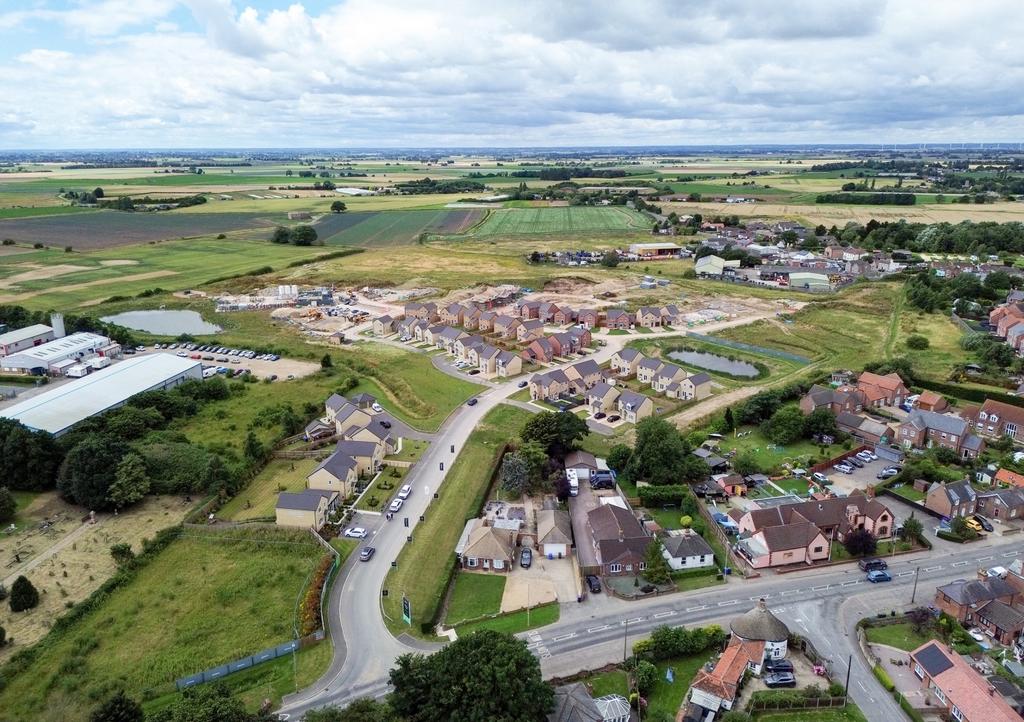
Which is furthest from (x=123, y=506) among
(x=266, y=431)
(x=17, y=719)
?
(x=17, y=719)

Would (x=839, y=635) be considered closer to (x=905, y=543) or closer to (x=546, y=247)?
(x=905, y=543)

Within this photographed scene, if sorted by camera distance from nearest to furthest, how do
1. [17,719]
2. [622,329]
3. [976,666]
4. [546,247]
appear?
1. [17,719]
2. [976,666]
3. [622,329]
4. [546,247]

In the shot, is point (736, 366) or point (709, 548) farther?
point (736, 366)

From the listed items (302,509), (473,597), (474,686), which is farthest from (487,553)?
(474,686)

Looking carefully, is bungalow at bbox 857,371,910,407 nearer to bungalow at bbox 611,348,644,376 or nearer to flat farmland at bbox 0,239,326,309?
bungalow at bbox 611,348,644,376

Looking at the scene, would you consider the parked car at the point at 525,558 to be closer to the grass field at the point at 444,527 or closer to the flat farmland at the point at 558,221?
the grass field at the point at 444,527

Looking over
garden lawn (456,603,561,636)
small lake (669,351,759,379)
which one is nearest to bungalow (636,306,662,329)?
small lake (669,351,759,379)

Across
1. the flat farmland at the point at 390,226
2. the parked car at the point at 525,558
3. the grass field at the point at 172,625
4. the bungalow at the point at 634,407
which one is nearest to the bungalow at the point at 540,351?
the bungalow at the point at 634,407
